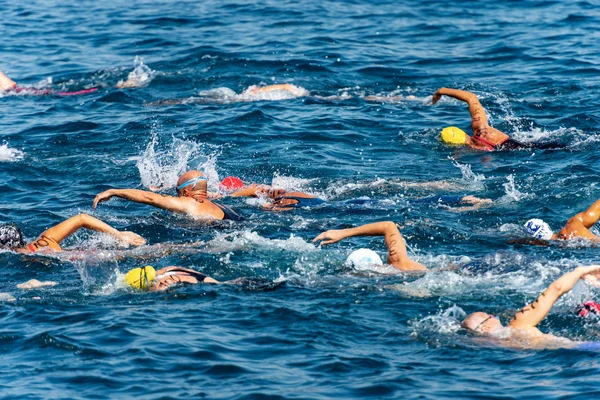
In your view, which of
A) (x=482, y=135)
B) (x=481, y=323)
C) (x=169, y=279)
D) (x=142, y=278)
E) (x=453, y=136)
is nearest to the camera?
(x=481, y=323)

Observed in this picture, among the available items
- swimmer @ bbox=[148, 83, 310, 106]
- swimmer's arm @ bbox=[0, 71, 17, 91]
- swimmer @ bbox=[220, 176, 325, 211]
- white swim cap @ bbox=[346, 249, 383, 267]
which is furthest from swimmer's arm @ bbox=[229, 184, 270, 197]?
swimmer's arm @ bbox=[0, 71, 17, 91]

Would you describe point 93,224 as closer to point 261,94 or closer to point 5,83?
point 261,94

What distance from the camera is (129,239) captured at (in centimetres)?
1325

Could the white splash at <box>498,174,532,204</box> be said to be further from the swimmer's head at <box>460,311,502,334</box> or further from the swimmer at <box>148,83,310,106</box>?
the swimmer at <box>148,83,310,106</box>

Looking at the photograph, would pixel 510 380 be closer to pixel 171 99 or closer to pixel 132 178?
pixel 132 178

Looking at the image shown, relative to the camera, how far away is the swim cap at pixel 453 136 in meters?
18.4

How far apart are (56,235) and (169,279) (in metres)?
2.38

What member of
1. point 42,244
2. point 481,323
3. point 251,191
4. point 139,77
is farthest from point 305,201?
point 139,77

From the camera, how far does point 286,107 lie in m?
21.6

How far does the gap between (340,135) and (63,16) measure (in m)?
17.9

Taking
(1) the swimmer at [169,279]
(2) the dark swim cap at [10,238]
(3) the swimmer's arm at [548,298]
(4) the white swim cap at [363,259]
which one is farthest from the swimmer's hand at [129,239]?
(3) the swimmer's arm at [548,298]

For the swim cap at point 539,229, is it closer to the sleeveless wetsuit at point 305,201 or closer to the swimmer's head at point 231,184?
the sleeveless wetsuit at point 305,201

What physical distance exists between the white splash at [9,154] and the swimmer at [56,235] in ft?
17.5

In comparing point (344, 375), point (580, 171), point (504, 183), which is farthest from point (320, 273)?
point (580, 171)
